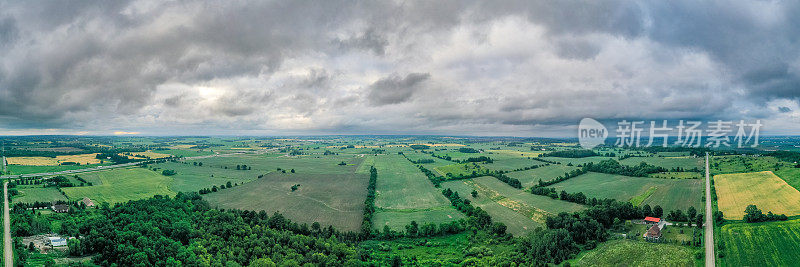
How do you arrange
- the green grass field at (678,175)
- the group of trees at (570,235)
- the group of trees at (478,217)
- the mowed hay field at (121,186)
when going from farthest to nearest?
the green grass field at (678,175) < the mowed hay field at (121,186) < the group of trees at (478,217) < the group of trees at (570,235)

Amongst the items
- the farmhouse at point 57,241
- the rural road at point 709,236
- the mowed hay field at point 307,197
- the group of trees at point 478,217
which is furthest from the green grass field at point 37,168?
the rural road at point 709,236

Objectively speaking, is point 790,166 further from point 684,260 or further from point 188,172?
point 188,172

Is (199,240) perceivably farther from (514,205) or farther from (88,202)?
(514,205)

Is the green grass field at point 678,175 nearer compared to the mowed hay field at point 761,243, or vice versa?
the mowed hay field at point 761,243

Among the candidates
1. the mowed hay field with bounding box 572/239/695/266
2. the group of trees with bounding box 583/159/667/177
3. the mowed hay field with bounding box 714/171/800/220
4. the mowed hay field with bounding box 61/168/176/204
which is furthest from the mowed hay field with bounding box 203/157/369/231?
the group of trees with bounding box 583/159/667/177

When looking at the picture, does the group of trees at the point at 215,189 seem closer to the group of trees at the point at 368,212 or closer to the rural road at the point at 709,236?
the group of trees at the point at 368,212

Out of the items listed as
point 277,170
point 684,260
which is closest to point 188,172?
point 277,170

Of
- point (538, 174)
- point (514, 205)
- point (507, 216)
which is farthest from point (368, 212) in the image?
point (538, 174)
